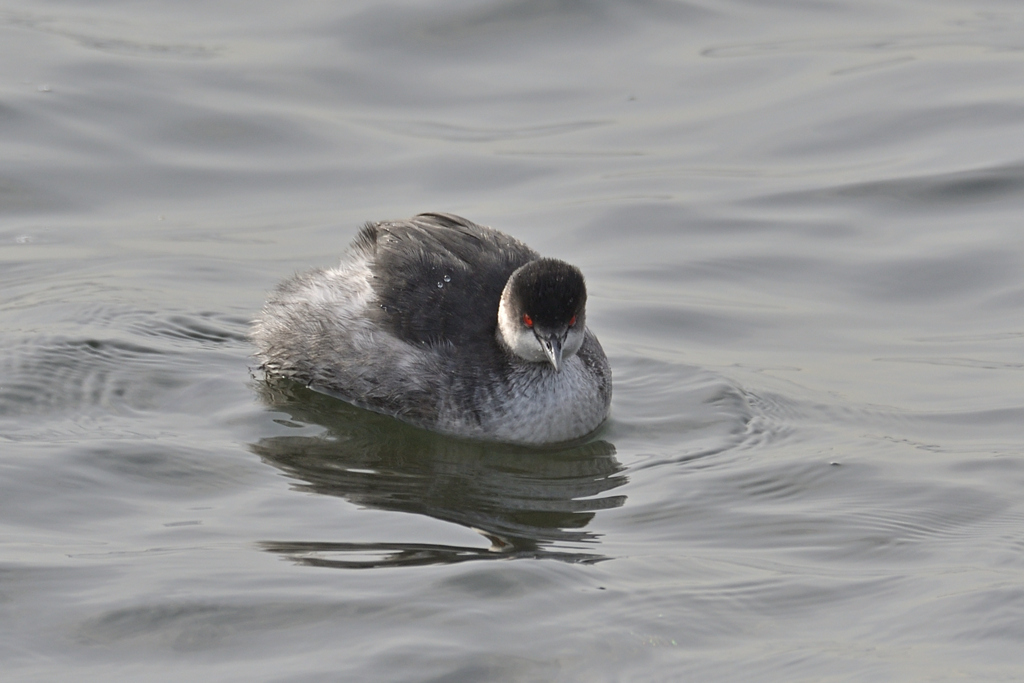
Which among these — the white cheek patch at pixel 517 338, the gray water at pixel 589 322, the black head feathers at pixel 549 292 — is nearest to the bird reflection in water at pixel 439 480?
the gray water at pixel 589 322

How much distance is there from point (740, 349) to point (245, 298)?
3045 millimetres

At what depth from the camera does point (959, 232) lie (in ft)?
33.7

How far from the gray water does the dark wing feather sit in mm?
565

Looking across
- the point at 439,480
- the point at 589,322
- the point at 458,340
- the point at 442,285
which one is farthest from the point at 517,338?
the point at 589,322

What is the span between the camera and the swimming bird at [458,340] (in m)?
7.25

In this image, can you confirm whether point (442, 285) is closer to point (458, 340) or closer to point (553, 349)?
point (458, 340)

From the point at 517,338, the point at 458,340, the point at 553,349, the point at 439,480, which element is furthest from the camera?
the point at 458,340

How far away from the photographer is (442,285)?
757 cm

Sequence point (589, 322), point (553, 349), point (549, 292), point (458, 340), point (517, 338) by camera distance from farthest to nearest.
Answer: point (589, 322)
point (458, 340)
point (517, 338)
point (553, 349)
point (549, 292)

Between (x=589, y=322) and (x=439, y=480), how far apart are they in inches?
105

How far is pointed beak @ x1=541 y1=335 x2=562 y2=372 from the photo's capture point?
7145mm

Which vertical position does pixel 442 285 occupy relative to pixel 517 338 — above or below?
above

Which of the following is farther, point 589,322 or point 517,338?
point 589,322

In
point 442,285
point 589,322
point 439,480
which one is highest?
point 442,285
